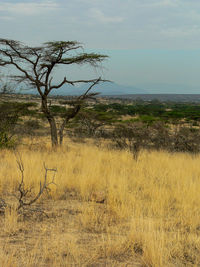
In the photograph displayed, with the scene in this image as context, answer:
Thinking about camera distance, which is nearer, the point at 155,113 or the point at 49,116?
the point at 49,116

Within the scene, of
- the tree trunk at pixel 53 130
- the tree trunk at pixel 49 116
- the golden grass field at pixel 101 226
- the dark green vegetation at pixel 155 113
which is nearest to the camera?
the golden grass field at pixel 101 226

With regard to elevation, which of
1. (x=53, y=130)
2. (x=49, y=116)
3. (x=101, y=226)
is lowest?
(x=101, y=226)

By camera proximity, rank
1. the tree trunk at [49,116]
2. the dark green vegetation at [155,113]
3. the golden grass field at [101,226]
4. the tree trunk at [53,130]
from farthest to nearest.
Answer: the dark green vegetation at [155,113], the tree trunk at [53,130], the tree trunk at [49,116], the golden grass field at [101,226]

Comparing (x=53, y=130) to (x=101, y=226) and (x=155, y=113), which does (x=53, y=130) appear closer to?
(x=101, y=226)

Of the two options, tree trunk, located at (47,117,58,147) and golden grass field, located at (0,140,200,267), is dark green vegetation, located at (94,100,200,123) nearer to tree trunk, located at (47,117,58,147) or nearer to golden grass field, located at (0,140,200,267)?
tree trunk, located at (47,117,58,147)

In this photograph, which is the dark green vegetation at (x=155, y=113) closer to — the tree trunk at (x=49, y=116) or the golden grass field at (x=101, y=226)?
the tree trunk at (x=49, y=116)

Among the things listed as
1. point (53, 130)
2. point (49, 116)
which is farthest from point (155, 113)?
point (49, 116)

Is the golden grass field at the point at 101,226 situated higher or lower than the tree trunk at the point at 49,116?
lower

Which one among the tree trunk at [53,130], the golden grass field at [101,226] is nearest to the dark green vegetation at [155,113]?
the tree trunk at [53,130]

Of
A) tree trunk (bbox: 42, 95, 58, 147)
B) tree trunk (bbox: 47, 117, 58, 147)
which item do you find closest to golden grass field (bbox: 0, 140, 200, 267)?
tree trunk (bbox: 42, 95, 58, 147)

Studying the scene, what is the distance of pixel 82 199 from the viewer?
15.7ft

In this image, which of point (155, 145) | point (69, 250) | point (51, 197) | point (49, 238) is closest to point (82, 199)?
point (51, 197)

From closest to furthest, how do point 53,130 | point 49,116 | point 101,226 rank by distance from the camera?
point 101,226 → point 49,116 → point 53,130

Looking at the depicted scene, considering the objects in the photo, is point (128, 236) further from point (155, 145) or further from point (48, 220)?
point (155, 145)
